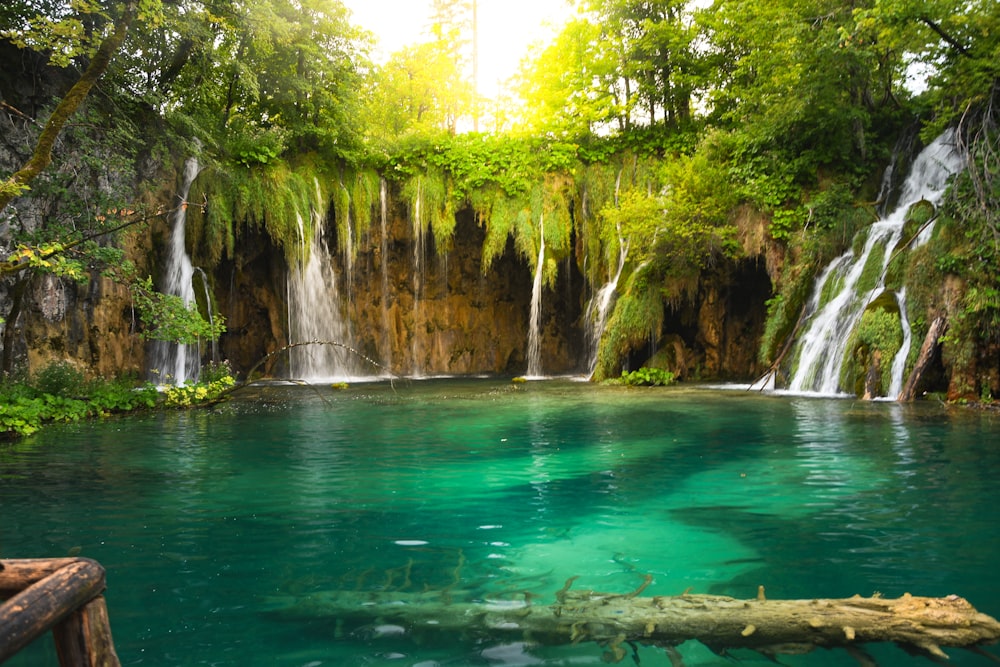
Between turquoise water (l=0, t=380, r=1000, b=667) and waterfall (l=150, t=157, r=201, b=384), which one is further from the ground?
waterfall (l=150, t=157, r=201, b=384)

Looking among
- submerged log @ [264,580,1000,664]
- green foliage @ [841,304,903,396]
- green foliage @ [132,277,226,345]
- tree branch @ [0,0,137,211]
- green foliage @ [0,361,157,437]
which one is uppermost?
tree branch @ [0,0,137,211]

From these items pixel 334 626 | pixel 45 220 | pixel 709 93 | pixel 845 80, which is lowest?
pixel 334 626

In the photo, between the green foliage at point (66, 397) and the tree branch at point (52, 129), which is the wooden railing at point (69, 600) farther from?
the green foliage at point (66, 397)

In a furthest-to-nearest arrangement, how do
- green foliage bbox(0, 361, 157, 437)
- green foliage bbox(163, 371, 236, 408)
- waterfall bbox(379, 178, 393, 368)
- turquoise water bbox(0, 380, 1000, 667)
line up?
waterfall bbox(379, 178, 393, 368), green foliage bbox(163, 371, 236, 408), green foliage bbox(0, 361, 157, 437), turquoise water bbox(0, 380, 1000, 667)

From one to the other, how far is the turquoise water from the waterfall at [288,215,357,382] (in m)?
10.9

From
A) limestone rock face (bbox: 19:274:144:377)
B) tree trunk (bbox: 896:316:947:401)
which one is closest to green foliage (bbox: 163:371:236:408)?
limestone rock face (bbox: 19:274:144:377)

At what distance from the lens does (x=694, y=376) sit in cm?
1866

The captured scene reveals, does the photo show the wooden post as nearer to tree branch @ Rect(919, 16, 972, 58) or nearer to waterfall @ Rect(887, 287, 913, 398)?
waterfall @ Rect(887, 287, 913, 398)

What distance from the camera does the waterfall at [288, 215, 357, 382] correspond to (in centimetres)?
2116

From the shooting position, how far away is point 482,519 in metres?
5.65

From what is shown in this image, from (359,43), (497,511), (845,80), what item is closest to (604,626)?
(497,511)

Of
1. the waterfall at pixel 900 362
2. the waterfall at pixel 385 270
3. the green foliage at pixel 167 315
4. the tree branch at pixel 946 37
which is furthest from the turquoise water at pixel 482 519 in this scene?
the waterfall at pixel 385 270

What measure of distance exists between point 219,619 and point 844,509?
183 inches

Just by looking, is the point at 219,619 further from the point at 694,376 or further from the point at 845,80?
the point at 845,80
